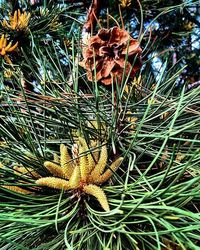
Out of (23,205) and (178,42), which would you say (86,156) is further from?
(178,42)

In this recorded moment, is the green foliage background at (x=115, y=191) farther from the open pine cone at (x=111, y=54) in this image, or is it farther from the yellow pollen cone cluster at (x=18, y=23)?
the yellow pollen cone cluster at (x=18, y=23)

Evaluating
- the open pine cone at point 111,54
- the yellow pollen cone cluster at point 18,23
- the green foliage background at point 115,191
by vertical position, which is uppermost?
the yellow pollen cone cluster at point 18,23

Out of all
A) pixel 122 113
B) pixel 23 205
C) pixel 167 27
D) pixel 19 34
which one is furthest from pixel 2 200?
pixel 167 27

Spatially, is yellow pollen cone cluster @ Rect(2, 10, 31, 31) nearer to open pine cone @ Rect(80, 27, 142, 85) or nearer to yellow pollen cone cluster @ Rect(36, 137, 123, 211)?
open pine cone @ Rect(80, 27, 142, 85)

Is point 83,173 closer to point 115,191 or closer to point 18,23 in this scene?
point 115,191

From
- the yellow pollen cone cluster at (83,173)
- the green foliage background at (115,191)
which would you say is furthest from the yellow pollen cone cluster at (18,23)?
the yellow pollen cone cluster at (83,173)

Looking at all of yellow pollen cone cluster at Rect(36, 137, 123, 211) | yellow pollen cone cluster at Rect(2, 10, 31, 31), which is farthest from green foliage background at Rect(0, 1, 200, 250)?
yellow pollen cone cluster at Rect(2, 10, 31, 31)
